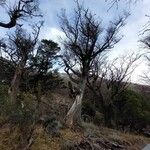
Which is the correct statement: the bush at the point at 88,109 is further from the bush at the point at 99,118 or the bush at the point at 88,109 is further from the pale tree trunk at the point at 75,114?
the pale tree trunk at the point at 75,114

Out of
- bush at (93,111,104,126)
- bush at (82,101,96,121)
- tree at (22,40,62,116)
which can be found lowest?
bush at (93,111,104,126)

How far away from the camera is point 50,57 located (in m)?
46.3

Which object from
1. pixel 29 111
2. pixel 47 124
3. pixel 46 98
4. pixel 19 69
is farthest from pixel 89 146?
pixel 19 69

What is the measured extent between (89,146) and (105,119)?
21.9 metres

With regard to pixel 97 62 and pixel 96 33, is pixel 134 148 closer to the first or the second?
pixel 96 33

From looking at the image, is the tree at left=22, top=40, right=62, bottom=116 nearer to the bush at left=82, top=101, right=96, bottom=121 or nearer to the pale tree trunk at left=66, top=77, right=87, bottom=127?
the bush at left=82, top=101, right=96, bottom=121

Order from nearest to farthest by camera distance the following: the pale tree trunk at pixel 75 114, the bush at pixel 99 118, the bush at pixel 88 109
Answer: the pale tree trunk at pixel 75 114 → the bush at pixel 99 118 → the bush at pixel 88 109

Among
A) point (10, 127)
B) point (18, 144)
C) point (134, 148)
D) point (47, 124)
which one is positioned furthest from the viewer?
point (134, 148)

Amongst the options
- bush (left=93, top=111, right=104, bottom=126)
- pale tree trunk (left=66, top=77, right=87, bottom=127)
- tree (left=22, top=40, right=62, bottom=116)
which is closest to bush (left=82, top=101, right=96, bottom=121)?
bush (left=93, top=111, right=104, bottom=126)

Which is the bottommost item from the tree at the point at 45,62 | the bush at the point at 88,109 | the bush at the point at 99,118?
the bush at the point at 99,118

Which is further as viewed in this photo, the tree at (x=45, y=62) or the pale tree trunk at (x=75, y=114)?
the tree at (x=45, y=62)

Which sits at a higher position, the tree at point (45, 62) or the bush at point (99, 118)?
the tree at point (45, 62)

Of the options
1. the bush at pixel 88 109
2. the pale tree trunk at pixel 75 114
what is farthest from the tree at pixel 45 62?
the pale tree trunk at pixel 75 114

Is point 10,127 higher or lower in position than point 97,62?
lower
